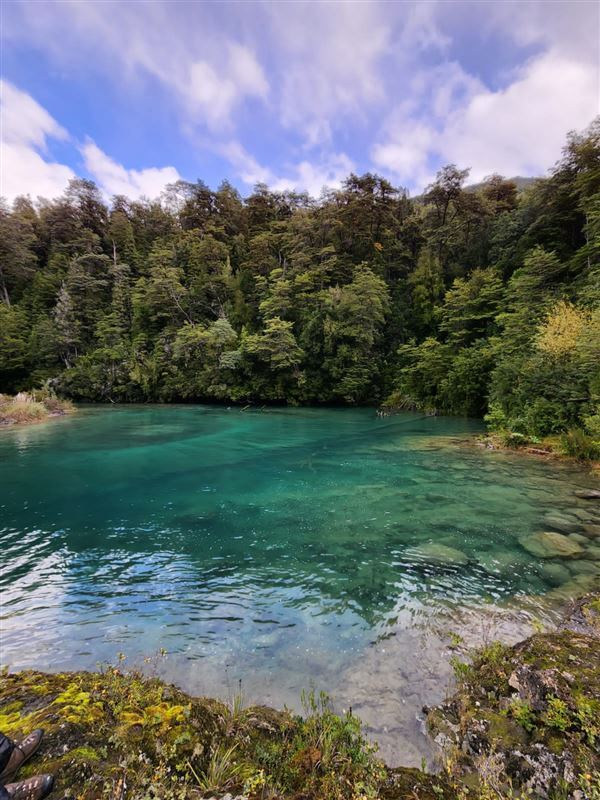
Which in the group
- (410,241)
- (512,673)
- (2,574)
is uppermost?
(410,241)

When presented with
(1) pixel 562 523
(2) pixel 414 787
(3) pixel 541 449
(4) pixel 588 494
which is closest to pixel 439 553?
(1) pixel 562 523

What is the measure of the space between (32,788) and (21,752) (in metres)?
0.31

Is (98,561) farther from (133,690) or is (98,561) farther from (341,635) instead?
(341,635)

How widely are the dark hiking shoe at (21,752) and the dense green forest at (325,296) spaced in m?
14.7

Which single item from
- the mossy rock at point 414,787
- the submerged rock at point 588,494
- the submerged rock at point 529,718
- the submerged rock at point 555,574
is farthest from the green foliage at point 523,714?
the submerged rock at point 588,494

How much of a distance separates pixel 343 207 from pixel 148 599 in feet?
119

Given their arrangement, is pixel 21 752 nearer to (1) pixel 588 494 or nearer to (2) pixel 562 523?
(2) pixel 562 523

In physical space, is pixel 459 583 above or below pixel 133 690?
below

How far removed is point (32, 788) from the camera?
187cm

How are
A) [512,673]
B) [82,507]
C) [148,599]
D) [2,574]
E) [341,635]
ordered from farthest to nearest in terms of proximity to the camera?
1. [82,507]
2. [2,574]
3. [148,599]
4. [341,635]
5. [512,673]

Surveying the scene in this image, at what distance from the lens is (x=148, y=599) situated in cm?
518

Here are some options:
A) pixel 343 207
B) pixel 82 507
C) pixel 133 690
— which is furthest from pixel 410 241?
pixel 133 690

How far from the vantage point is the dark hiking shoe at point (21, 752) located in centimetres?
196

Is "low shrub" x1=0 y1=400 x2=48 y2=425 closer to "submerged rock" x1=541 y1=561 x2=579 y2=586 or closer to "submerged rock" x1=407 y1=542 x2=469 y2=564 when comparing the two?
"submerged rock" x1=407 y1=542 x2=469 y2=564
